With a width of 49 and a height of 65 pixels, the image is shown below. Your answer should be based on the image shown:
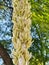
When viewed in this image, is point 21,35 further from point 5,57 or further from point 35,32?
point 35,32

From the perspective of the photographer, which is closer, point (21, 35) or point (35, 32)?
point (21, 35)

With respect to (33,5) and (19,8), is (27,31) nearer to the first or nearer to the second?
(19,8)

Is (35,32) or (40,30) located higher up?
(40,30)

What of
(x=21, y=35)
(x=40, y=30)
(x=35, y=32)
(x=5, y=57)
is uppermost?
(x=21, y=35)

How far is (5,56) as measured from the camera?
8.56 m

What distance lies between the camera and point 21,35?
4.43 meters

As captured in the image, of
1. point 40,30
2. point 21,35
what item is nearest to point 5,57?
point 40,30

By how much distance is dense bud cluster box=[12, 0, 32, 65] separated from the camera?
4418 millimetres

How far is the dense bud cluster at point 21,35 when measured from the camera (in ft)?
14.5

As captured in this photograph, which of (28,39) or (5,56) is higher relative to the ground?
(28,39)

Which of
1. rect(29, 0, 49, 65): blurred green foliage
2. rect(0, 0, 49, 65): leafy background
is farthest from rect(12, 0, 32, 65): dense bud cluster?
rect(0, 0, 49, 65): leafy background

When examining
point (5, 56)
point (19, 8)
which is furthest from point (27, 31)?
A: point (5, 56)

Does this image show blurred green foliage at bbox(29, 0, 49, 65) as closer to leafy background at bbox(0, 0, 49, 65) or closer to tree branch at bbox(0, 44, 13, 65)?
leafy background at bbox(0, 0, 49, 65)

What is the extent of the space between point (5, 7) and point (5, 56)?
1967 mm
